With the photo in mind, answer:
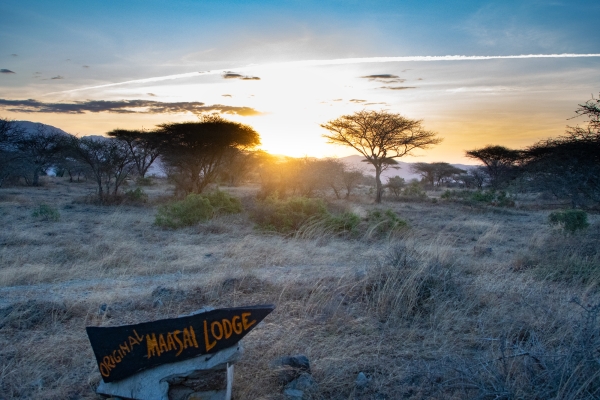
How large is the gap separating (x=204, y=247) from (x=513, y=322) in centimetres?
708

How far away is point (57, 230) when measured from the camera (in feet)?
40.0

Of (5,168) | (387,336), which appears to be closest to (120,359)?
(387,336)

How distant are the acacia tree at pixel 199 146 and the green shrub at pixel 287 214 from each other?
1037cm

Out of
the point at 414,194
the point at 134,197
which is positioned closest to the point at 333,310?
the point at 134,197

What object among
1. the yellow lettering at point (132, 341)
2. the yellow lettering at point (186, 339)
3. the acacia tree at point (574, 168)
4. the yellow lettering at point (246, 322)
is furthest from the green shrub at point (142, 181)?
the yellow lettering at point (246, 322)

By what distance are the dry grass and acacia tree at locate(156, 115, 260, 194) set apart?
13.7 m

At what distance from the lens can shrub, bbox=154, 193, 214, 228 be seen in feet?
44.3

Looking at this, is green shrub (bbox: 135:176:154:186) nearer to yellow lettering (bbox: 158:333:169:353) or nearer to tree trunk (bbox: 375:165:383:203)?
tree trunk (bbox: 375:165:383:203)

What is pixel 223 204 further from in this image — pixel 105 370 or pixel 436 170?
pixel 436 170

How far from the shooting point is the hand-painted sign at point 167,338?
10.4 feet

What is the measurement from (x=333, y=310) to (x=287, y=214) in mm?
8006

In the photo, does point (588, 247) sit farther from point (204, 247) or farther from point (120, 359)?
point (120, 359)

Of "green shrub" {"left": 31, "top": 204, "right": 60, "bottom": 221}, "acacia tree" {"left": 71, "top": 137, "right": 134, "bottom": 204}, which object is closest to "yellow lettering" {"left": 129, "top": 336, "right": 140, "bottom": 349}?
"green shrub" {"left": 31, "top": 204, "right": 60, "bottom": 221}

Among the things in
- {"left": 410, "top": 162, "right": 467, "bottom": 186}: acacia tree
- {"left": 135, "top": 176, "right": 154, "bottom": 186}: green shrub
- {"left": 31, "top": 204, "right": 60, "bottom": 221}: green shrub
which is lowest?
{"left": 31, "top": 204, "right": 60, "bottom": 221}: green shrub
